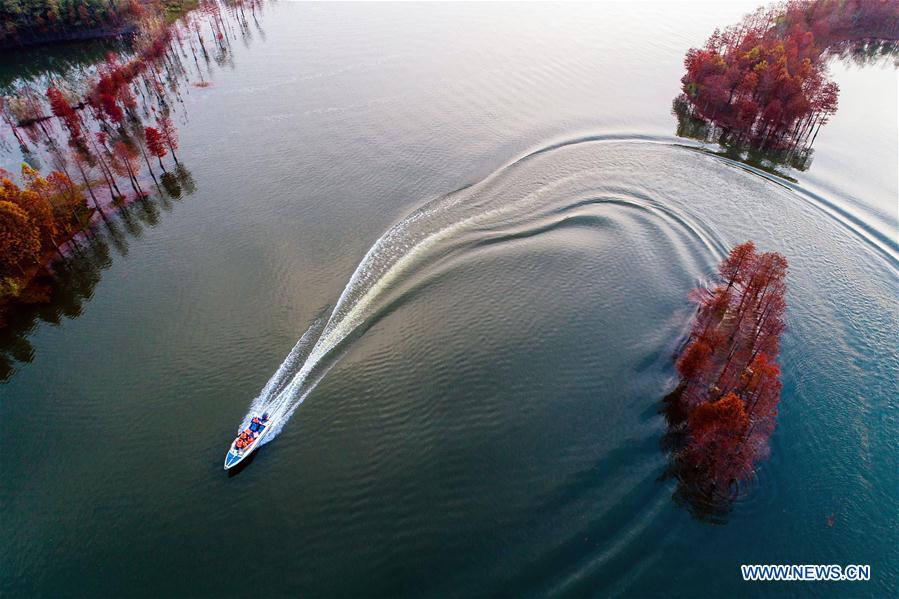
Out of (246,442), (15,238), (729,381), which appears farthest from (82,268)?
(729,381)

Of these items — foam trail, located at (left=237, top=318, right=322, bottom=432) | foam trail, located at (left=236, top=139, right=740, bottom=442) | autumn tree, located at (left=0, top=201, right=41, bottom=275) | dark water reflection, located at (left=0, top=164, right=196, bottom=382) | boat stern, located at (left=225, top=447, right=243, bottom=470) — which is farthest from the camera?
autumn tree, located at (left=0, top=201, right=41, bottom=275)

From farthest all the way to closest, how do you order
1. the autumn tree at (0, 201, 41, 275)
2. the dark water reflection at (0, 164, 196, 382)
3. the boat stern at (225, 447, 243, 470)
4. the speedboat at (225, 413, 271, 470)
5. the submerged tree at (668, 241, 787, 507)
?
the autumn tree at (0, 201, 41, 275) < the dark water reflection at (0, 164, 196, 382) < the speedboat at (225, 413, 271, 470) < the boat stern at (225, 447, 243, 470) < the submerged tree at (668, 241, 787, 507)

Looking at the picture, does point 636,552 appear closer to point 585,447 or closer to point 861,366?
point 585,447

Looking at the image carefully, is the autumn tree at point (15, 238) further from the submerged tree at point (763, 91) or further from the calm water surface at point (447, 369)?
the submerged tree at point (763, 91)

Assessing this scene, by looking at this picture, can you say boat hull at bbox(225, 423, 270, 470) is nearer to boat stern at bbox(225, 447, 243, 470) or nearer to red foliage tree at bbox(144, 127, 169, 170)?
boat stern at bbox(225, 447, 243, 470)

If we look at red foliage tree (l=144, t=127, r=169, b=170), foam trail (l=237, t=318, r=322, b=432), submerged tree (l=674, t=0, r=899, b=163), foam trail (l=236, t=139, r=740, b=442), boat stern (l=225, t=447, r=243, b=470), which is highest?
submerged tree (l=674, t=0, r=899, b=163)

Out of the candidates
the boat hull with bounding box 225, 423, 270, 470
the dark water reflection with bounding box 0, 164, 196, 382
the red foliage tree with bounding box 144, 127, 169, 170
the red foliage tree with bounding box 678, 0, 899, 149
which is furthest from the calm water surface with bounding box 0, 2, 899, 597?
the red foliage tree with bounding box 678, 0, 899, 149

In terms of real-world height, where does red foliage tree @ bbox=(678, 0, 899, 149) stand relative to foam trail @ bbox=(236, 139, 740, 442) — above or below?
above
